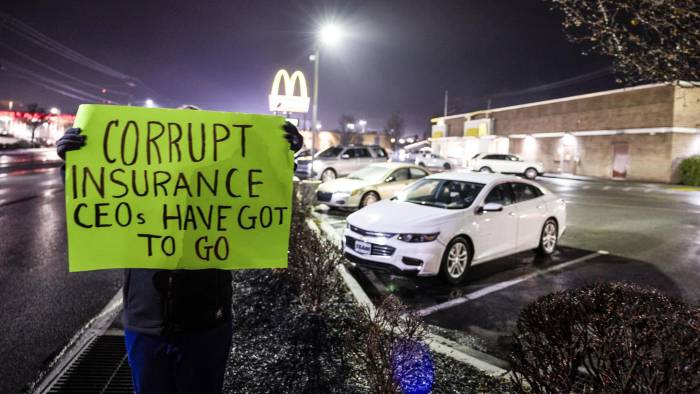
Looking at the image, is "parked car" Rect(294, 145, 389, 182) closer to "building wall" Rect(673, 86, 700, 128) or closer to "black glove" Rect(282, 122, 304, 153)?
"black glove" Rect(282, 122, 304, 153)

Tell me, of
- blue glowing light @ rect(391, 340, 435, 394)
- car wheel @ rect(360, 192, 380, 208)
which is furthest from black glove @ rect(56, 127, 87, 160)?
car wheel @ rect(360, 192, 380, 208)

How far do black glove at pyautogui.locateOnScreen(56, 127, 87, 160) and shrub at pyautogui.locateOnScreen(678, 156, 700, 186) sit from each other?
3369 centimetres

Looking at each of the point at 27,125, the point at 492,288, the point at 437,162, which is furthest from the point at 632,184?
the point at 27,125

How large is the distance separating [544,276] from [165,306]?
6.47m

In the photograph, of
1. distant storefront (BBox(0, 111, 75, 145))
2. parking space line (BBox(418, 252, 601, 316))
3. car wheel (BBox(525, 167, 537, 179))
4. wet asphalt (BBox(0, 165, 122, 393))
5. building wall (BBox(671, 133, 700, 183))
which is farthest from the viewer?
distant storefront (BBox(0, 111, 75, 145))

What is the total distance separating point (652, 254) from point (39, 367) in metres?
9.83

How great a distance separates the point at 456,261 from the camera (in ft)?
22.1

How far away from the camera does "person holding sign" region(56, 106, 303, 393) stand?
7.08ft

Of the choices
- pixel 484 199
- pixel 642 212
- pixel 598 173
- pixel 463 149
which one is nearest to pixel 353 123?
pixel 463 149

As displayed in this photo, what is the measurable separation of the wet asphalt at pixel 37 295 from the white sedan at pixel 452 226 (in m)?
3.61

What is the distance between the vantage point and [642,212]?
15.0m

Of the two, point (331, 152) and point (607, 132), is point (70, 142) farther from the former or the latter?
point (607, 132)

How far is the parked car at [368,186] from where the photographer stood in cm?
1285

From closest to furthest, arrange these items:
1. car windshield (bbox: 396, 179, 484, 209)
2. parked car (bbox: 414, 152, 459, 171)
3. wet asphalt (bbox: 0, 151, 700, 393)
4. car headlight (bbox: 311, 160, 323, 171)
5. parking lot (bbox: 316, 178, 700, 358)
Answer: wet asphalt (bbox: 0, 151, 700, 393) < parking lot (bbox: 316, 178, 700, 358) < car windshield (bbox: 396, 179, 484, 209) < car headlight (bbox: 311, 160, 323, 171) < parked car (bbox: 414, 152, 459, 171)
